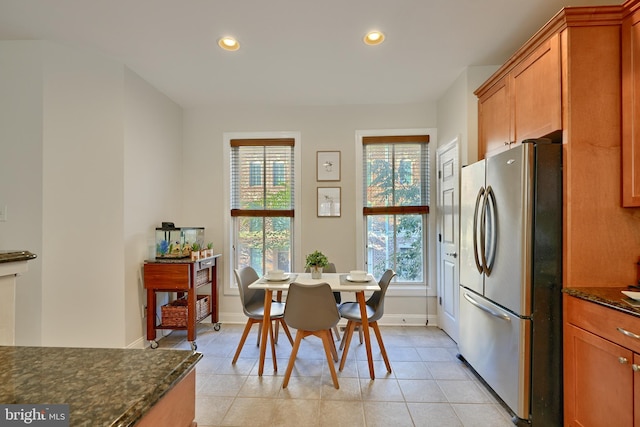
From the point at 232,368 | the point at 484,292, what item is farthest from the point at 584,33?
the point at 232,368

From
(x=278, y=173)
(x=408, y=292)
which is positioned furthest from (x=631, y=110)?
(x=278, y=173)

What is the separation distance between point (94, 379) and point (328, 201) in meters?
3.24

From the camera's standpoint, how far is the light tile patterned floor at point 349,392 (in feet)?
6.61

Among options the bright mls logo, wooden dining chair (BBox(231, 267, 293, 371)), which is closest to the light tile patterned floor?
wooden dining chair (BBox(231, 267, 293, 371))

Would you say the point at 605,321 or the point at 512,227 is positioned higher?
the point at 512,227

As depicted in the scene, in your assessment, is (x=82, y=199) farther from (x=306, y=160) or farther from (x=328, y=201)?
(x=328, y=201)

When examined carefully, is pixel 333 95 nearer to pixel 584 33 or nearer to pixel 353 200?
pixel 353 200

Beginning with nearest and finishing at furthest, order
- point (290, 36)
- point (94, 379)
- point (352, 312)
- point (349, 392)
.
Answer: point (94, 379), point (349, 392), point (290, 36), point (352, 312)

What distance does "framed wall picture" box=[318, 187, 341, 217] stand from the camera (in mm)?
3822

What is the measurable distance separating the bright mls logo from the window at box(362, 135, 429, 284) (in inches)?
135

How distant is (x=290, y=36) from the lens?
2453 mm

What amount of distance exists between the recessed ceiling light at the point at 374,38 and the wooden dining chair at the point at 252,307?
2.21m

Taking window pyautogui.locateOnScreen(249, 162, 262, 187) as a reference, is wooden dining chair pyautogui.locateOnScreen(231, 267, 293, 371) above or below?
below

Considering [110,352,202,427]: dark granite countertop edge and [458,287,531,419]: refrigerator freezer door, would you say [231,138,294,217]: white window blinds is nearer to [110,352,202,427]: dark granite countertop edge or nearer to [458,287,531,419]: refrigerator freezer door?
[458,287,531,419]: refrigerator freezer door
